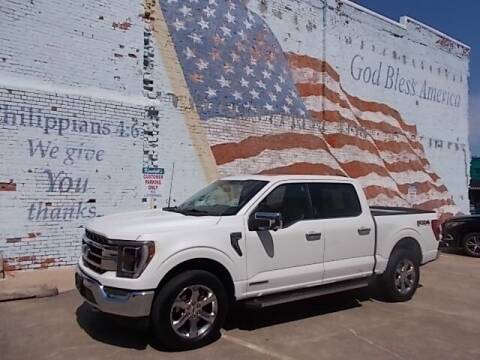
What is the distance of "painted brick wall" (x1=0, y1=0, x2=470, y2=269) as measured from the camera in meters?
9.16

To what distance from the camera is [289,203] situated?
22.5 ft

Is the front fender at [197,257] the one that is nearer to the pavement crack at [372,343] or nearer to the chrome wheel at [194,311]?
the chrome wheel at [194,311]

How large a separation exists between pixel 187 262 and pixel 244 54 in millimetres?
7829

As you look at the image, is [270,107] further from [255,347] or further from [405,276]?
[255,347]

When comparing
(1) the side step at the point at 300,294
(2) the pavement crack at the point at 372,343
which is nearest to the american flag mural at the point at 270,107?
(1) the side step at the point at 300,294

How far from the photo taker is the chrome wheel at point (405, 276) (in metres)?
8.08

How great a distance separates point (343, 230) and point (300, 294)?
3.72 feet

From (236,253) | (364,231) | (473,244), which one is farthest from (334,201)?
(473,244)

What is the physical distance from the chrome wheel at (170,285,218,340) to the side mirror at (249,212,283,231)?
95cm

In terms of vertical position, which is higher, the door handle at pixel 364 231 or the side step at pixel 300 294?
the door handle at pixel 364 231

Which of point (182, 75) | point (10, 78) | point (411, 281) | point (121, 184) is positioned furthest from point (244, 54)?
point (411, 281)

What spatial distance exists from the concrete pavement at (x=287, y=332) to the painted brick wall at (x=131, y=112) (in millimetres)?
2289

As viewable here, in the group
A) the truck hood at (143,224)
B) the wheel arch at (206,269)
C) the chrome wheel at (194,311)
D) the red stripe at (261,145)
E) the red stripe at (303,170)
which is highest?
the red stripe at (261,145)

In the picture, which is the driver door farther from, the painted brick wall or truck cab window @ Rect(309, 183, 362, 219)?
the painted brick wall
